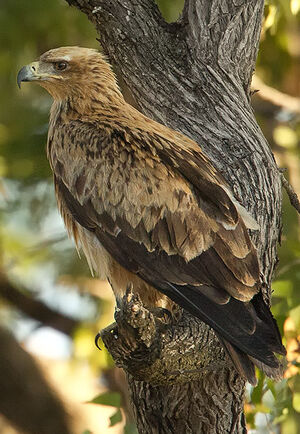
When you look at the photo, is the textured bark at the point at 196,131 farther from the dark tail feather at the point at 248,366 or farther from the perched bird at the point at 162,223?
the dark tail feather at the point at 248,366

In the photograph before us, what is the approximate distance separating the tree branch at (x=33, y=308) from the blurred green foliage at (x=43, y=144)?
164 mm

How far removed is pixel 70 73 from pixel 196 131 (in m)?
1.06

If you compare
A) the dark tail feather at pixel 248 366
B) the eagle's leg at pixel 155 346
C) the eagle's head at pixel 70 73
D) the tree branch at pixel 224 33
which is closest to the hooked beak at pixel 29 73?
the eagle's head at pixel 70 73

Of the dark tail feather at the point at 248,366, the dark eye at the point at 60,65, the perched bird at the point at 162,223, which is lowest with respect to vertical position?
the dark tail feather at the point at 248,366

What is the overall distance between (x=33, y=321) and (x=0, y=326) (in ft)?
2.04

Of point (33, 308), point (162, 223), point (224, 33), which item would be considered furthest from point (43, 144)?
point (162, 223)

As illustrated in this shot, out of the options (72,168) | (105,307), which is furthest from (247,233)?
(105,307)

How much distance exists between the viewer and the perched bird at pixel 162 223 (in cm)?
487

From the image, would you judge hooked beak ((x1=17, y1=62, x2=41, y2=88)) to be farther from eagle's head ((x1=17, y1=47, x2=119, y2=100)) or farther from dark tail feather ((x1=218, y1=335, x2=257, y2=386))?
dark tail feather ((x1=218, y1=335, x2=257, y2=386))

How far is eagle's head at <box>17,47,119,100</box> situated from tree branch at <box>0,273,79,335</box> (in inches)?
157

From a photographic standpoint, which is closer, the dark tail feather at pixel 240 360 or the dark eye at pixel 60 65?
the dark tail feather at pixel 240 360

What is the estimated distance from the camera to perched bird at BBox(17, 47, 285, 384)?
487cm

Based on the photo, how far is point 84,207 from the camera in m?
5.58

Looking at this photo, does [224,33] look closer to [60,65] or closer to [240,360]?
[60,65]
